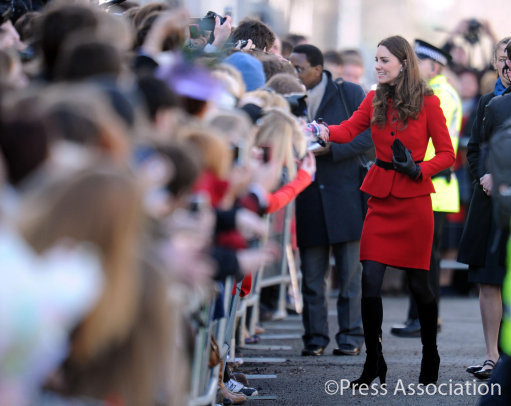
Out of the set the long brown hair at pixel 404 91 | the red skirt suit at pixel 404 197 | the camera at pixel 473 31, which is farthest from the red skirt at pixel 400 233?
the camera at pixel 473 31

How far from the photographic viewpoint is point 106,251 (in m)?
2.73

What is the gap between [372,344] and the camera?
638 centimetres

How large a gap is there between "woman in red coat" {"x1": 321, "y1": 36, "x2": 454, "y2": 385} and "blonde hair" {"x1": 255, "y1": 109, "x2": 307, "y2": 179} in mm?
1588

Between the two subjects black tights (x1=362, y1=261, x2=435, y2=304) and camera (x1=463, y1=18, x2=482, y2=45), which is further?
camera (x1=463, y1=18, x2=482, y2=45)

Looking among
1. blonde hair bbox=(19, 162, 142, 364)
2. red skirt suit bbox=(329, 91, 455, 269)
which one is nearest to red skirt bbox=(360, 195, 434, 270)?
red skirt suit bbox=(329, 91, 455, 269)

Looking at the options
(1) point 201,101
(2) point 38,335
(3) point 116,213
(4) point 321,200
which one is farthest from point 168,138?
(4) point 321,200

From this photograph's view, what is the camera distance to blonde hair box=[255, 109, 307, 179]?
4.85m

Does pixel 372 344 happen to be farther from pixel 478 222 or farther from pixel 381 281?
pixel 478 222

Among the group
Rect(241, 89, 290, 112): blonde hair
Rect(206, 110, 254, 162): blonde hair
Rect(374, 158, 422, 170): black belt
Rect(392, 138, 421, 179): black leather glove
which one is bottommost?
Rect(374, 158, 422, 170): black belt

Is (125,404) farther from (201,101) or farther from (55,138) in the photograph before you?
(201,101)

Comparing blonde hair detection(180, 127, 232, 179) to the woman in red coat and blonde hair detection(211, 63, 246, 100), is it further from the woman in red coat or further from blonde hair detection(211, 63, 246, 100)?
the woman in red coat

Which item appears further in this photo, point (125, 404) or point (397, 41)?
point (397, 41)

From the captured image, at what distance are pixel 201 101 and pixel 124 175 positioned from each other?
54.1 inches

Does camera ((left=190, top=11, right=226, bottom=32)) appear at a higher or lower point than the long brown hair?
higher
